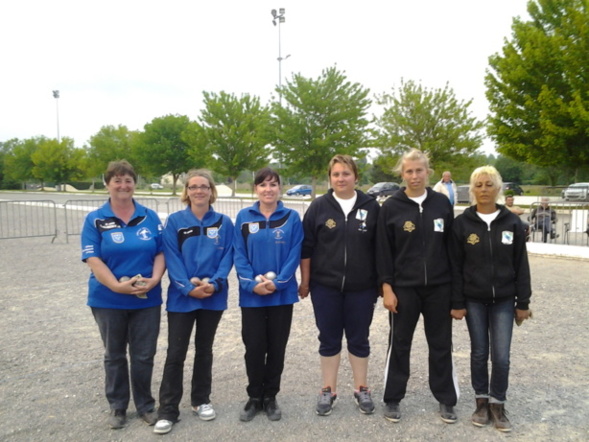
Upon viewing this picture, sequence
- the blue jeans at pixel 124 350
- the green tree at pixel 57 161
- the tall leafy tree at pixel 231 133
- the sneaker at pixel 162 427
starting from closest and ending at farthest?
the sneaker at pixel 162 427
the blue jeans at pixel 124 350
the tall leafy tree at pixel 231 133
the green tree at pixel 57 161

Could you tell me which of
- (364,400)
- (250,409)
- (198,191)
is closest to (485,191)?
(364,400)

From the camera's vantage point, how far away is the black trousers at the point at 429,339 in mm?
3400

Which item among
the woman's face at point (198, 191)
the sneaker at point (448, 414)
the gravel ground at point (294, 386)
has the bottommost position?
the gravel ground at point (294, 386)

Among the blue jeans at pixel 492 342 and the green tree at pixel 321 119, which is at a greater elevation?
the green tree at pixel 321 119

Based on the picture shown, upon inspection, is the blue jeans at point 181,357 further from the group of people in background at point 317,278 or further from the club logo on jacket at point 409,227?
the club logo on jacket at point 409,227

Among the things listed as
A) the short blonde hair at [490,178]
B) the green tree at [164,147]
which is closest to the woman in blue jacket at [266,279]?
the short blonde hair at [490,178]

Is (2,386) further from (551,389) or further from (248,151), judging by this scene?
(248,151)

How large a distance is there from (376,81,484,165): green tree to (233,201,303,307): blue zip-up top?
27.1m

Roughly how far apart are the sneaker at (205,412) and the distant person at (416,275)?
1.31 m

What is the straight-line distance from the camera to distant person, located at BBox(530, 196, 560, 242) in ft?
40.7

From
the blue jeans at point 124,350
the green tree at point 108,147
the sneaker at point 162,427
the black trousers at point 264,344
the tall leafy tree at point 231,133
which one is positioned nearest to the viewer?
the sneaker at point 162,427

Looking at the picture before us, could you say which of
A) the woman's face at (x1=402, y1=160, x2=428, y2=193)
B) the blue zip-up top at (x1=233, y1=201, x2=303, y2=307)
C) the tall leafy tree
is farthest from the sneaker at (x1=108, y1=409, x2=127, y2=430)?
the tall leafy tree

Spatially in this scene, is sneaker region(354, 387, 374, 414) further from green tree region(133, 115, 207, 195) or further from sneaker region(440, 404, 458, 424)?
green tree region(133, 115, 207, 195)

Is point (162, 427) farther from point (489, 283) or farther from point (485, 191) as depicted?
point (485, 191)
